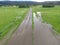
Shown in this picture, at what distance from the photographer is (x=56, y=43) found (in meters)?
10.8

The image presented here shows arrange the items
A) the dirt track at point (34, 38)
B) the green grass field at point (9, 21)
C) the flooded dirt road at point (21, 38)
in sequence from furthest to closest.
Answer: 1. the green grass field at point (9, 21)
2. the flooded dirt road at point (21, 38)
3. the dirt track at point (34, 38)

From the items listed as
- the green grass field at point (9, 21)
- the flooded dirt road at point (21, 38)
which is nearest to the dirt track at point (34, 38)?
the flooded dirt road at point (21, 38)

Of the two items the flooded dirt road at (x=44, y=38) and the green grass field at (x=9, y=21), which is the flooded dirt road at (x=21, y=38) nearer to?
the flooded dirt road at (x=44, y=38)

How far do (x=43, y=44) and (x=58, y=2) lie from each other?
137860 mm

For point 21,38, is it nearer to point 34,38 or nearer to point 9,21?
point 34,38

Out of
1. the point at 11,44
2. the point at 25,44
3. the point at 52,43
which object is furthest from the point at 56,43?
the point at 11,44

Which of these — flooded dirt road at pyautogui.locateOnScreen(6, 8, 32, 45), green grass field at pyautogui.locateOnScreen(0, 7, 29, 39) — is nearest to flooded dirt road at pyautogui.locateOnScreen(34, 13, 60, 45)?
flooded dirt road at pyautogui.locateOnScreen(6, 8, 32, 45)

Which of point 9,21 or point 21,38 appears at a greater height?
point 21,38

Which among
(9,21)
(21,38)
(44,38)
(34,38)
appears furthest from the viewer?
(9,21)

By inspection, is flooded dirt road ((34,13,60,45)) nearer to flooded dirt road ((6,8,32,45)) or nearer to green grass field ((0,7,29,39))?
flooded dirt road ((6,8,32,45))

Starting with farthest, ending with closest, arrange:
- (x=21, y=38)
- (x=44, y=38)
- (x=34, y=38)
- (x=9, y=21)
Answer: (x=9, y=21) < (x=21, y=38) < (x=34, y=38) < (x=44, y=38)

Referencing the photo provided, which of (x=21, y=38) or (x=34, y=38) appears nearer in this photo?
(x=34, y=38)

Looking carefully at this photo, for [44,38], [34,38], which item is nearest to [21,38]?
[34,38]

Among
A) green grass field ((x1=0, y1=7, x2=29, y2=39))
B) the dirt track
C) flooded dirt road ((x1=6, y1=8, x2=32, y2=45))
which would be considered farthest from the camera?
green grass field ((x1=0, y1=7, x2=29, y2=39))
